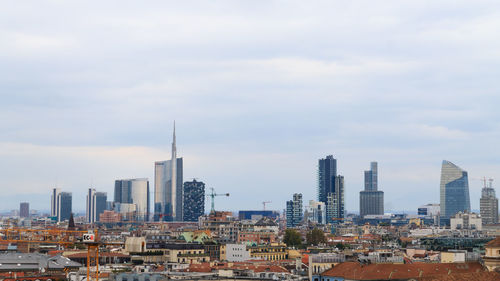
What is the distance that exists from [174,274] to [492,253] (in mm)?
53968

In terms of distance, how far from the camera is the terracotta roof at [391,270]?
130500 mm

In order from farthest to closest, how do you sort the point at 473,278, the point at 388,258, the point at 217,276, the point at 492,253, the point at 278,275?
1. the point at 388,258
2. the point at 278,275
3. the point at 217,276
4. the point at 492,253
5. the point at 473,278

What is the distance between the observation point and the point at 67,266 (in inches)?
6964

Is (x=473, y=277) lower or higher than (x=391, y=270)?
lower

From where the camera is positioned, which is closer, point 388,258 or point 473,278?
point 473,278

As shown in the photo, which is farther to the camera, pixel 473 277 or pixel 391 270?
pixel 391 270

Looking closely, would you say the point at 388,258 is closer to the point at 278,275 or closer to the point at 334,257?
the point at 334,257

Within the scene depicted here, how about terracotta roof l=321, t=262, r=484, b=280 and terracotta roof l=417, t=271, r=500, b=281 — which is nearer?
terracotta roof l=417, t=271, r=500, b=281

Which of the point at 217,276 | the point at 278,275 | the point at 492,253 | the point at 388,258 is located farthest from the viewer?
the point at 388,258

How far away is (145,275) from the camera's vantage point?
14312cm

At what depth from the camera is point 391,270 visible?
433ft

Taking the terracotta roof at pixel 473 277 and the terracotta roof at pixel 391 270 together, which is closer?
the terracotta roof at pixel 473 277

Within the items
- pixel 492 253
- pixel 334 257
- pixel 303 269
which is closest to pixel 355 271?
pixel 492 253

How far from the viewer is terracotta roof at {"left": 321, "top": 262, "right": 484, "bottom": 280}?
13050 cm
